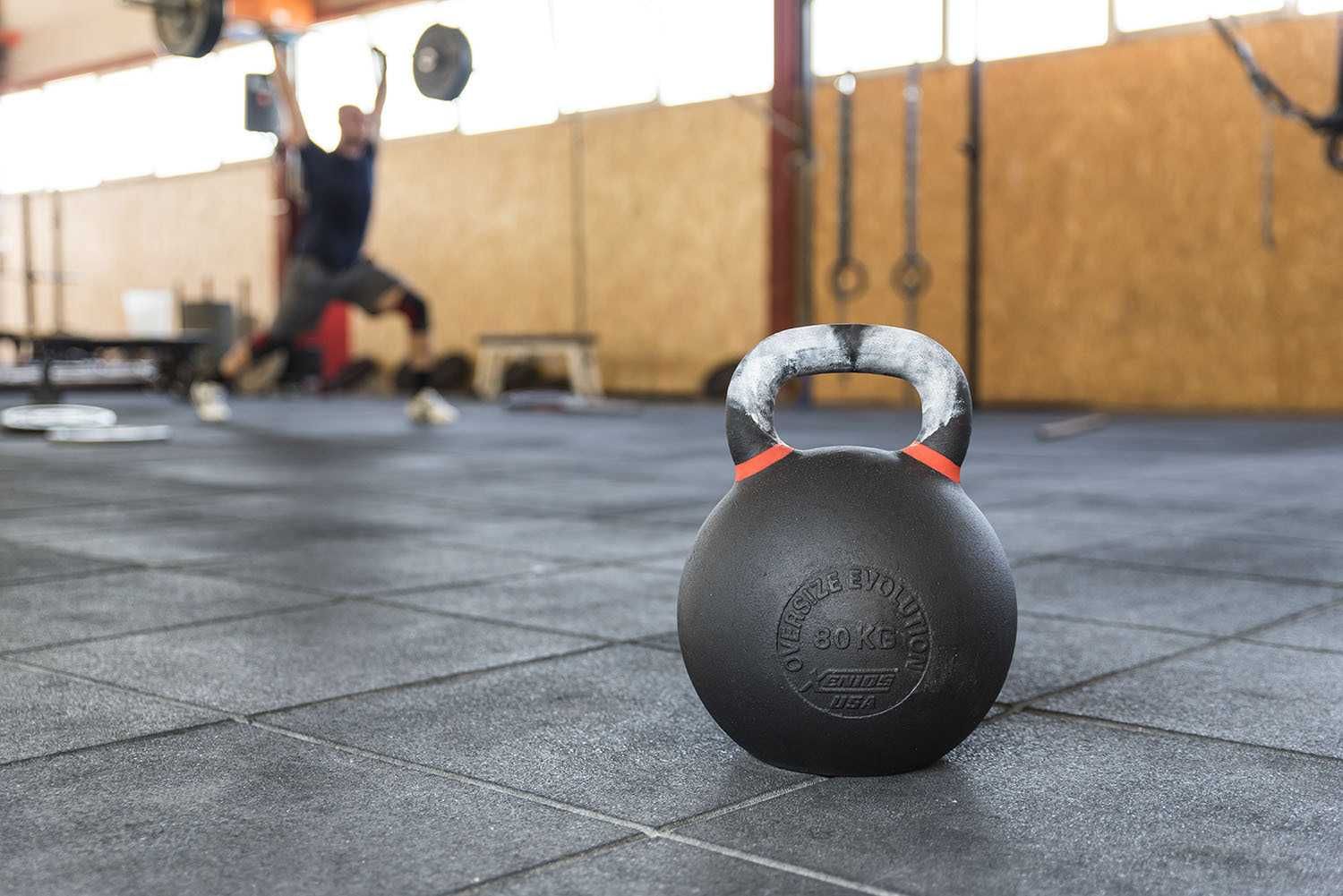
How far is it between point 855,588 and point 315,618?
1315 mm

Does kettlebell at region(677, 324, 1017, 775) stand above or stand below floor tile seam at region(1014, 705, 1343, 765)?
above

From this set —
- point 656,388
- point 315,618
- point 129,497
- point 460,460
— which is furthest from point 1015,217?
point 315,618

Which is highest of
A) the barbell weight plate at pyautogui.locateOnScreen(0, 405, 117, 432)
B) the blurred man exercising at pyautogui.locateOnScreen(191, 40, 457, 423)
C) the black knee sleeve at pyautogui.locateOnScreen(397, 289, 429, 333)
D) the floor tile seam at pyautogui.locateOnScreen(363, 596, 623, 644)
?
the blurred man exercising at pyautogui.locateOnScreen(191, 40, 457, 423)

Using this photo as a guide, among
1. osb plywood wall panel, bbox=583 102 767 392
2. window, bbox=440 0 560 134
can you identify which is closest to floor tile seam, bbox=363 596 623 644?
osb plywood wall panel, bbox=583 102 767 392

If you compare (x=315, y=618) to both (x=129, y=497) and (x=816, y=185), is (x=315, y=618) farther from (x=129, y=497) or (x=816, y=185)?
(x=816, y=185)

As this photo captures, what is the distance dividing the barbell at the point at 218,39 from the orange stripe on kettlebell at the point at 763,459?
5.95 meters

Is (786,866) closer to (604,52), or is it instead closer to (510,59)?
(604,52)

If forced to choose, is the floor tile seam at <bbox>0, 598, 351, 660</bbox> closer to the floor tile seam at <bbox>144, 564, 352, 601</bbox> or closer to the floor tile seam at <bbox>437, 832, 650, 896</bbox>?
the floor tile seam at <bbox>144, 564, 352, 601</bbox>

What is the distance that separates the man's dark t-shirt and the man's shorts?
56mm

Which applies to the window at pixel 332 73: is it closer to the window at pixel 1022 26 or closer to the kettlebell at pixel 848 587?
the window at pixel 1022 26

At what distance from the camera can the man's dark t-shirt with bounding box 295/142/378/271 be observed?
692 centimetres

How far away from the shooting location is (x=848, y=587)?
55.9 inches

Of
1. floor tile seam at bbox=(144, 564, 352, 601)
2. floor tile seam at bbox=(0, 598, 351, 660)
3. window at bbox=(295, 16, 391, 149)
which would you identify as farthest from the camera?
window at bbox=(295, 16, 391, 149)

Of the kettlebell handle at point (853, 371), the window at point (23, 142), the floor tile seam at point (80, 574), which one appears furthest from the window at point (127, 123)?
the kettlebell handle at point (853, 371)
